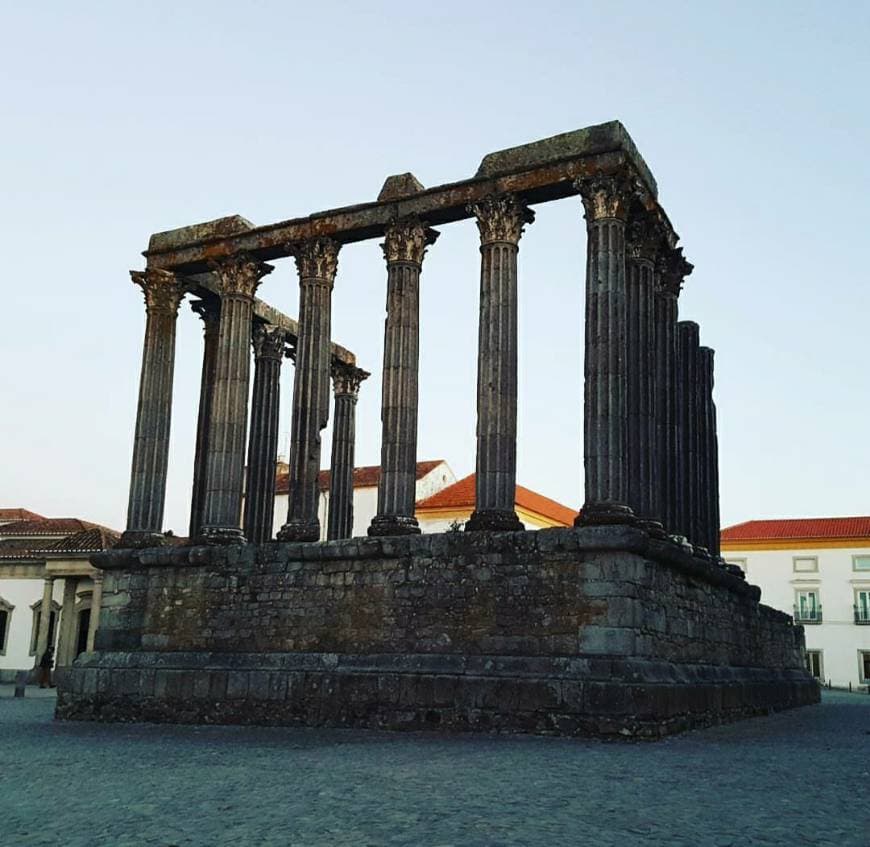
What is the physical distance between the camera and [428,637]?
15445mm

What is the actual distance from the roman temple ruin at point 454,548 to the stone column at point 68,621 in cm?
1977

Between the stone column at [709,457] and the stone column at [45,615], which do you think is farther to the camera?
the stone column at [45,615]

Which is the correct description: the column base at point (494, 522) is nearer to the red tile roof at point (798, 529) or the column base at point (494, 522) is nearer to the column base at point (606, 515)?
the column base at point (606, 515)

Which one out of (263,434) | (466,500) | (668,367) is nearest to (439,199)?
(668,367)

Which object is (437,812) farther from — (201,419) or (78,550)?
(78,550)

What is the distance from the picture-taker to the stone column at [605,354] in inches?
591

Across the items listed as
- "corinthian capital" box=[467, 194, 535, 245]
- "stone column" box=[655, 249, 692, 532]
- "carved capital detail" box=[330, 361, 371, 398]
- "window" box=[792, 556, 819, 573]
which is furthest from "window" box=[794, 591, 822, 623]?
"corinthian capital" box=[467, 194, 535, 245]

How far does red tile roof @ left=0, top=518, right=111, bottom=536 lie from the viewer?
4503 centimetres

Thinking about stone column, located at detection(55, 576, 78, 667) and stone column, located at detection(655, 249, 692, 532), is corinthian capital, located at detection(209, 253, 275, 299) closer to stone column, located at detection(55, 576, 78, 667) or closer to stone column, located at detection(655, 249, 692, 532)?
stone column, located at detection(655, 249, 692, 532)

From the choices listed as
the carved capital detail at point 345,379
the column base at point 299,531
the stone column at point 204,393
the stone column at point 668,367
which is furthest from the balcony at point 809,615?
the column base at point 299,531

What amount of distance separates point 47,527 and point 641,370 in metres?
36.5

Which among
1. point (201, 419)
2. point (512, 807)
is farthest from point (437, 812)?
point (201, 419)

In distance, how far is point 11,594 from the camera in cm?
4278

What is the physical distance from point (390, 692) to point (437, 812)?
7981 mm
